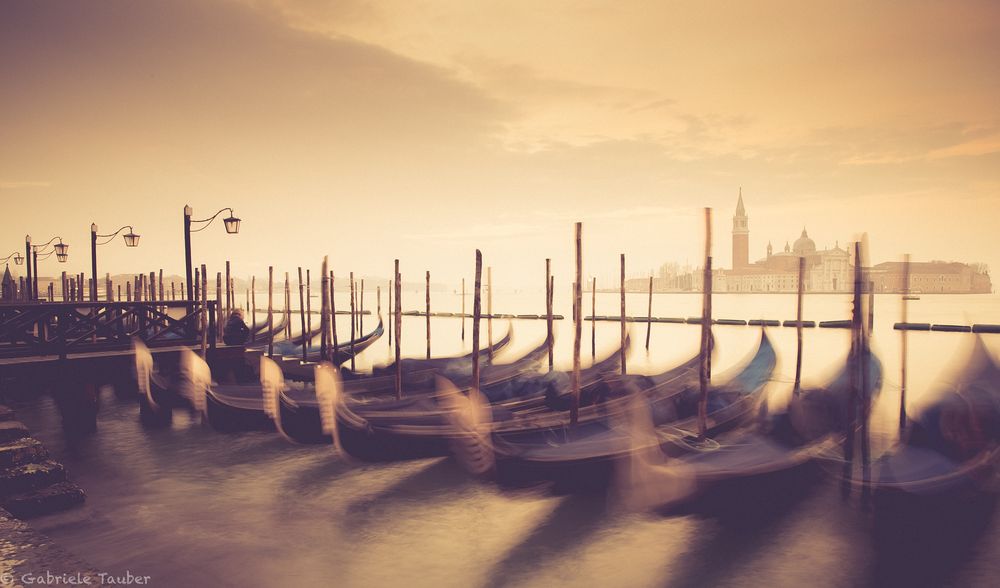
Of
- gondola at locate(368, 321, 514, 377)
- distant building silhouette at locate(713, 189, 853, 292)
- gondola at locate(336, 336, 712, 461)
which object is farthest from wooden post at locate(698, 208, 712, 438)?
distant building silhouette at locate(713, 189, 853, 292)

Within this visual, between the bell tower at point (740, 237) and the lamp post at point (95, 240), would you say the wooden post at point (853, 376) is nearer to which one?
the lamp post at point (95, 240)

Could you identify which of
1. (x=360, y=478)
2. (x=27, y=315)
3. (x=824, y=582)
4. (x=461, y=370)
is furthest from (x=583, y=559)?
(x=27, y=315)

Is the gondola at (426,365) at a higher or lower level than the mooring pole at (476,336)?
lower

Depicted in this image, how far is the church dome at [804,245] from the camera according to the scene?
99.9 m

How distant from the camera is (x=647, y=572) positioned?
4.39m

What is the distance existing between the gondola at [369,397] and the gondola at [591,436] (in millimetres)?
1796

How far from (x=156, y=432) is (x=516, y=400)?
5.10 meters

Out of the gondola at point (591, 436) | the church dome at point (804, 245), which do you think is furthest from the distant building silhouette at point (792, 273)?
the gondola at point (591, 436)

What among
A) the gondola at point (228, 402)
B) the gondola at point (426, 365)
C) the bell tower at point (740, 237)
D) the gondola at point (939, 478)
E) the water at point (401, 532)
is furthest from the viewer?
the bell tower at point (740, 237)

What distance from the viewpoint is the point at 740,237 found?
104 metres

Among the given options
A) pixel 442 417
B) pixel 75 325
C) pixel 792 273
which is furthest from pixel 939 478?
pixel 792 273

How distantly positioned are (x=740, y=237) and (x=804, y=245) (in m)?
10.3

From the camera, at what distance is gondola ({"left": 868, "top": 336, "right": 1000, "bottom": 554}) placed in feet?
15.7

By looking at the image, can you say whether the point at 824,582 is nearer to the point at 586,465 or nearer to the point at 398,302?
the point at 586,465
